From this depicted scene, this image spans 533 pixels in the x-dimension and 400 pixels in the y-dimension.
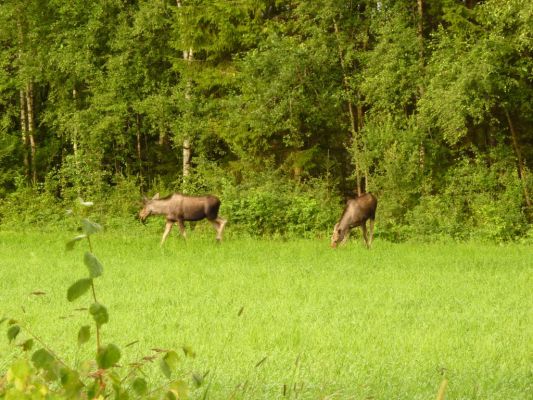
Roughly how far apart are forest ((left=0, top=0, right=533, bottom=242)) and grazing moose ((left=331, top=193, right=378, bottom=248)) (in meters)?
2.76

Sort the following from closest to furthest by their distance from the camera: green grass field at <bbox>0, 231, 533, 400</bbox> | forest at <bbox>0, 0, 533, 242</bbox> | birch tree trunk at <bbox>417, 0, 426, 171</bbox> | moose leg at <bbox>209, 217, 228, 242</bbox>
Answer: green grass field at <bbox>0, 231, 533, 400</bbox> < moose leg at <bbox>209, 217, 228, 242</bbox> < forest at <bbox>0, 0, 533, 242</bbox> < birch tree trunk at <bbox>417, 0, 426, 171</bbox>

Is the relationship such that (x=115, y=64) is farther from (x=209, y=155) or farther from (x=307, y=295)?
(x=307, y=295)

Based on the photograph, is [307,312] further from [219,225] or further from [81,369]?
[219,225]

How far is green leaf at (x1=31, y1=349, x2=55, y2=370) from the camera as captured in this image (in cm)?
255

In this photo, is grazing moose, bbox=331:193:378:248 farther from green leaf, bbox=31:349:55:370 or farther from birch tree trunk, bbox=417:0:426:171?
green leaf, bbox=31:349:55:370

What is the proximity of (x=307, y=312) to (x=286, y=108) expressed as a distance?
52.4 ft

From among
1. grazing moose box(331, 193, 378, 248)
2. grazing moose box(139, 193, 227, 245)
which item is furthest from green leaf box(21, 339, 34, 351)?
grazing moose box(139, 193, 227, 245)

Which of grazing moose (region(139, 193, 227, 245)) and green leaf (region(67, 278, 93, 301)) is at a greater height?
green leaf (region(67, 278, 93, 301))

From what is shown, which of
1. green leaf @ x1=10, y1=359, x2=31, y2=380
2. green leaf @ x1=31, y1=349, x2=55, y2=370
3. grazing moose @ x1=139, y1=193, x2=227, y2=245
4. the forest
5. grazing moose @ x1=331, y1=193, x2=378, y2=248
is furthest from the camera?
the forest

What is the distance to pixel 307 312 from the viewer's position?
1216 centimetres

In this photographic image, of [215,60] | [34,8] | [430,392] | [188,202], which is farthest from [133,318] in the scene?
[34,8]

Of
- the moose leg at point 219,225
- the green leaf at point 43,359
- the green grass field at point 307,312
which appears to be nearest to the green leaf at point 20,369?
the green leaf at point 43,359

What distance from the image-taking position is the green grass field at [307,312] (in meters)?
7.80

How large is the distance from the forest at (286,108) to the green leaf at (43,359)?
19.6 m
